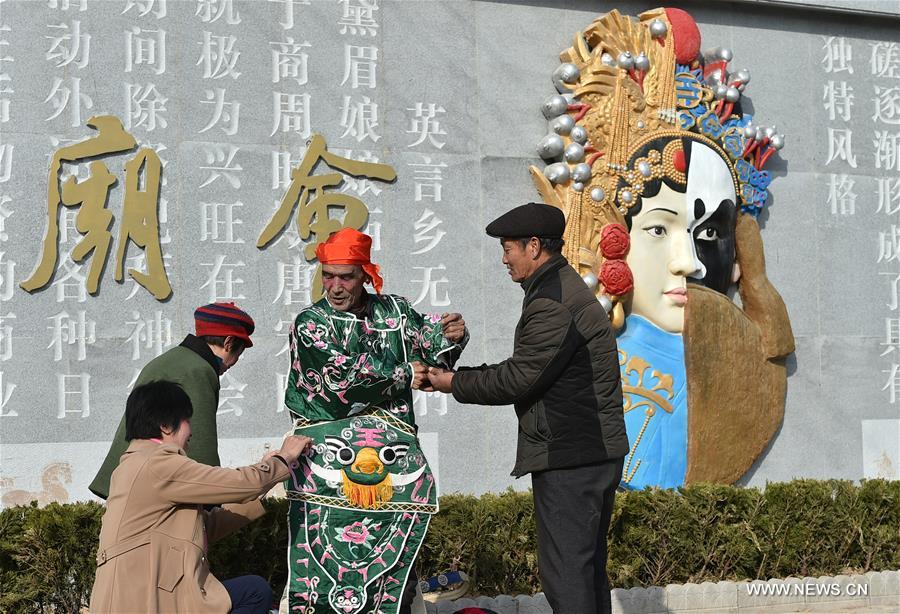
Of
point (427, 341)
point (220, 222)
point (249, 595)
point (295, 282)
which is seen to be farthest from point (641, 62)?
point (249, 595)

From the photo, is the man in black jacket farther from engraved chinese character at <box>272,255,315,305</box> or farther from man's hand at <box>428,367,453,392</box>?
engraved chinese character at <box>272,255,315,305</box>

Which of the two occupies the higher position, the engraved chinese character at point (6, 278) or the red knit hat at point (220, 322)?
the engraved chinese character at point (6, 278)

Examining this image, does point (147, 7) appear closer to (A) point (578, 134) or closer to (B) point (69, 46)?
(B) point (69, 46)

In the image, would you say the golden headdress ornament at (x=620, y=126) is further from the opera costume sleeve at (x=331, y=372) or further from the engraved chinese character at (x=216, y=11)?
the opera costume sleeve at (x=331, y=372)

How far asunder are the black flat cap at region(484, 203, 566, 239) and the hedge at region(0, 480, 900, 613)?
68.0 inches

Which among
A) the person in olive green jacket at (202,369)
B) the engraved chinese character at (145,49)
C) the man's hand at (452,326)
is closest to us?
the person in olive green jacket at (202,369)

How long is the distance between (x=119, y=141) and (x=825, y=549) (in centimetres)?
388

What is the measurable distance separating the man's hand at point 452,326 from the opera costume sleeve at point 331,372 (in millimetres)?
204

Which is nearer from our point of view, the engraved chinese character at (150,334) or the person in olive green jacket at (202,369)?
the person in olive green jacket at (202,369)

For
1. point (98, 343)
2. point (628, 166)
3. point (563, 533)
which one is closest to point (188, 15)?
point (98, 343)

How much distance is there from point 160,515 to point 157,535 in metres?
0.05

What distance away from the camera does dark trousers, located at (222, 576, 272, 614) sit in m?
3.50

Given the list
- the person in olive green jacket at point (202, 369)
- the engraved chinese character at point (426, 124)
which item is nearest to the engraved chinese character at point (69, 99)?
the engraved chinese character at point (426, 124)

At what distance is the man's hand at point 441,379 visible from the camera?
3.69 m
